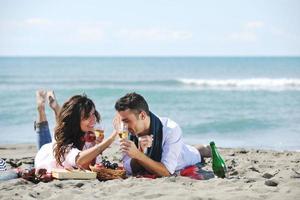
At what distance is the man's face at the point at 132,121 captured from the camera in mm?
6695

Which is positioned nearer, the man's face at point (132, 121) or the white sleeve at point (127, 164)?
the man's face at point (132, 121)

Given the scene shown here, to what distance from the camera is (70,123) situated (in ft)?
23.4

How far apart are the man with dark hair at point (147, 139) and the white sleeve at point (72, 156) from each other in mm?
614

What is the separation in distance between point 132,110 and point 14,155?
14.7 ft

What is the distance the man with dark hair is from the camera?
264 inches

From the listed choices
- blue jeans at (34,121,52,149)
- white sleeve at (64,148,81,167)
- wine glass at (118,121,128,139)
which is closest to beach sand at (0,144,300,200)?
white sleeve at (64,148,81,167)

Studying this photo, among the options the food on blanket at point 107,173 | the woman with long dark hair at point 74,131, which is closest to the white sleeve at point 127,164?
the food on blanket at point 107,173

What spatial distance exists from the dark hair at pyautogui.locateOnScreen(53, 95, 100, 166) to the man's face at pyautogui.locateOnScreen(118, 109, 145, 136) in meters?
0.54

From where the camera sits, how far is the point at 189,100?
79.2 feet

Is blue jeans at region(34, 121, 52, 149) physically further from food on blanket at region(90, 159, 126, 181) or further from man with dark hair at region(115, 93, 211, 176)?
man with dark hair at region(115, 93, 211, 176)

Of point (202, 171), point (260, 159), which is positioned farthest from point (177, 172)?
point (260, 159)

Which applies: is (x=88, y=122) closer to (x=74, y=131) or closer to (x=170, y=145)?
(x=74, y=131)

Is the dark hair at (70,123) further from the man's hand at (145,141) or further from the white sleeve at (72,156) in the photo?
the man's hand at (145,141)

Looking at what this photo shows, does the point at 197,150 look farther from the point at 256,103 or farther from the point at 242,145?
the point at 256,103
